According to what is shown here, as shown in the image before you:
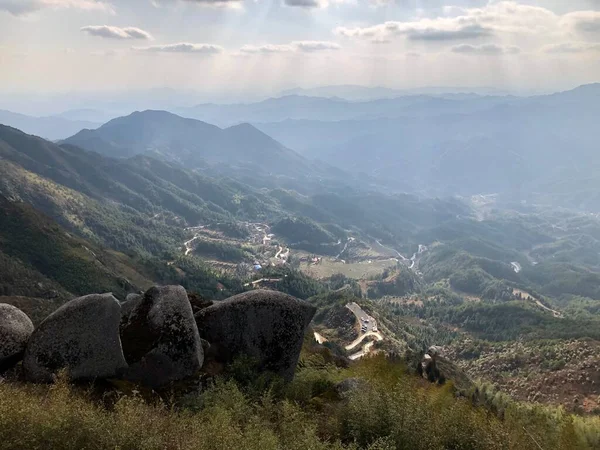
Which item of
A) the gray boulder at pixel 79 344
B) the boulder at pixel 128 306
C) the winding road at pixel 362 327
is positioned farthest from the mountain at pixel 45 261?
the gray boulder at pixel 79 344

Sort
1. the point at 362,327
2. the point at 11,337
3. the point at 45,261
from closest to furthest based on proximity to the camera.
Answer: the point at 11,337 < the point at 45,261 < the point at 362,327

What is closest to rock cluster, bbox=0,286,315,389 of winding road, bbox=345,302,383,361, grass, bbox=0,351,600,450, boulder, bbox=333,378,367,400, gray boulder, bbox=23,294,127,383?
gray boulder, bbox=23,294,127,383

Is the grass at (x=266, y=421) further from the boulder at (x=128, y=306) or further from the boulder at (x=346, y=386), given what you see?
the boulder at (x=128, y=306)

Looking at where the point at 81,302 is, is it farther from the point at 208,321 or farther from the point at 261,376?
the point at 261,376

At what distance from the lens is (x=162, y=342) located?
75.3 ft

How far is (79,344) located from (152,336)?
141 inches

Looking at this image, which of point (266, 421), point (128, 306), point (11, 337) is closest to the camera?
point (266, 421)

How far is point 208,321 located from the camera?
2617 centimetres

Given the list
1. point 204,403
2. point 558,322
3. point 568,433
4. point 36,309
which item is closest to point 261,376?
point 204,403

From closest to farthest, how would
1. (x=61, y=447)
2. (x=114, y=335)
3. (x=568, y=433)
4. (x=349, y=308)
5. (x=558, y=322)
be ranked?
(x=61, y=447), (x=568, y=433), (x=114, y=335), (x=349, y=308), (x=558, y=322)

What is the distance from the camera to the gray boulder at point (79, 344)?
21203 mm

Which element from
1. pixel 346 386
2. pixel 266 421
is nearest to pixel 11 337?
pixel 266 421

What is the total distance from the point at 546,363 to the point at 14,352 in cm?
10042

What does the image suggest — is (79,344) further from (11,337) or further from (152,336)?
(11,337)
